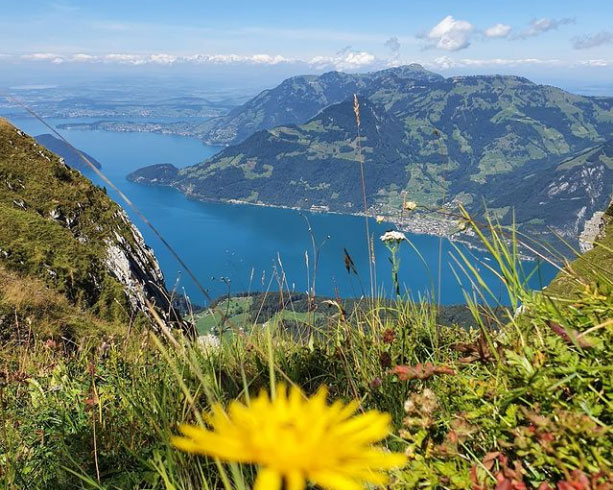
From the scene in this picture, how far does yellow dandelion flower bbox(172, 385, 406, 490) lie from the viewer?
51 cm

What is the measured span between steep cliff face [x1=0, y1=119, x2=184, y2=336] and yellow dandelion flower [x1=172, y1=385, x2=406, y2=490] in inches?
267

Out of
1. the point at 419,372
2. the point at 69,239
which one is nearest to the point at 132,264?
the point at 69,239

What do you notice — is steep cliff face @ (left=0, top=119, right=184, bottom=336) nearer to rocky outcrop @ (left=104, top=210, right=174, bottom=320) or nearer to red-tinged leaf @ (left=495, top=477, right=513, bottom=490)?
rocky outcrop @ (left=104, top=210, right=174, bottom=320)

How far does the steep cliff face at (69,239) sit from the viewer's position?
9812mm

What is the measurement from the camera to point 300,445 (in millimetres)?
537

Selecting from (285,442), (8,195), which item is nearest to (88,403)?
(285,442)

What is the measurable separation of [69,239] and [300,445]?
12703mm

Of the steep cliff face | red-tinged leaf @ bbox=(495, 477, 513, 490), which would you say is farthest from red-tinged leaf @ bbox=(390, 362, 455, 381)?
the steep cliff face

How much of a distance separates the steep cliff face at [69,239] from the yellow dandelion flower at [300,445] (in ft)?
22.2

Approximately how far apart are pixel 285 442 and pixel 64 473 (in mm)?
1892

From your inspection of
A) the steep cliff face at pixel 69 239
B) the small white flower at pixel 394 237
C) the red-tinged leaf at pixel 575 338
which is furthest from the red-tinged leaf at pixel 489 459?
the steep cliff face at pixel 69 239

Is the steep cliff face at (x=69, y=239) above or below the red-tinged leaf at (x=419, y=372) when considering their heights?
below

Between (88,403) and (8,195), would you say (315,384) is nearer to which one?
(88,403)

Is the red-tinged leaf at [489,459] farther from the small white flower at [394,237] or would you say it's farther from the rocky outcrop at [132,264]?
the rocky outcrop at [132,264]
